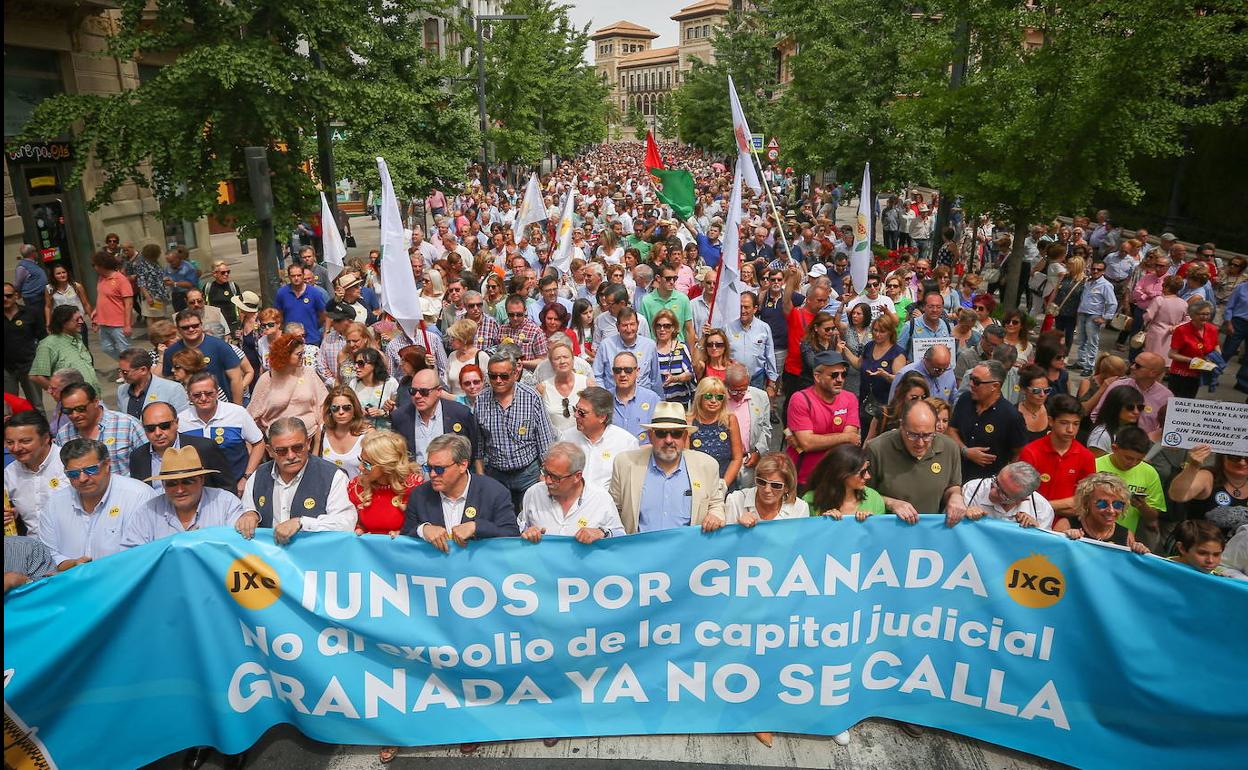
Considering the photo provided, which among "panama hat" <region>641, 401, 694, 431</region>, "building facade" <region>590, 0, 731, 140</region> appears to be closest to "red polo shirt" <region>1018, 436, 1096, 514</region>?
"panama hat" <region>641, 401, 694, 431</region>

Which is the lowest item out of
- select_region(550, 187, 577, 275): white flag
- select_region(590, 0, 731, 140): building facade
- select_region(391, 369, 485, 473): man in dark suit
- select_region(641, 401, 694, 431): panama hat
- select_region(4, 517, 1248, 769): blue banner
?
select_region(4, 517, 1248, 769): blue banner

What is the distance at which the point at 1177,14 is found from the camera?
35.0ft

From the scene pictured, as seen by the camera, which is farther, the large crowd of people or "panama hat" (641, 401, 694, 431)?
"panama hat" (641, 401, 694, 431)

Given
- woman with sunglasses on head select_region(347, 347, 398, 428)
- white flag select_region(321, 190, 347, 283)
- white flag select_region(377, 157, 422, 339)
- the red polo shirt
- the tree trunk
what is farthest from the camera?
the tree trunk

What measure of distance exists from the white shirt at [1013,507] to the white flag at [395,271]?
457 centimetres

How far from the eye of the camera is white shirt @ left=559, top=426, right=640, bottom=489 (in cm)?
560

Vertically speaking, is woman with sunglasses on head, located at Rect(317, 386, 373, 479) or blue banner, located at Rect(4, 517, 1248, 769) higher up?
woman with sunglasses on head, located at Rect(317, 386, 373, 479)

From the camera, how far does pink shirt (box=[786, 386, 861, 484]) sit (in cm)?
616

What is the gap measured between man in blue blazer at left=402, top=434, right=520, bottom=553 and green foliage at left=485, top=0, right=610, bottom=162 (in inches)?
981

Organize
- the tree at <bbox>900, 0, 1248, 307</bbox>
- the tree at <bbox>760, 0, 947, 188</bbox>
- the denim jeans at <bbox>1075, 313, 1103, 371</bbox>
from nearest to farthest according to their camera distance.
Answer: the tree at <bbox>900, 0, 1248, 307</bbox>
the denim jeans at <bbox>1075, 313, 1103, 371</bbox>
the tree at <bbox>760, 0, 947, 188</bbox>

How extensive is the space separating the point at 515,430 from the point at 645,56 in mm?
172582

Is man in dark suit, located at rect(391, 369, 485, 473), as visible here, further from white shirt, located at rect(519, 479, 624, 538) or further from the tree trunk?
the tree trunk

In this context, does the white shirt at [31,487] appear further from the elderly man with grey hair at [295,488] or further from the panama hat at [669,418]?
the panama hat at [669,418]

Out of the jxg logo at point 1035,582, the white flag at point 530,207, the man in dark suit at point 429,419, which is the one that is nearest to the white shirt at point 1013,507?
the jxg logo at point 1035,582
